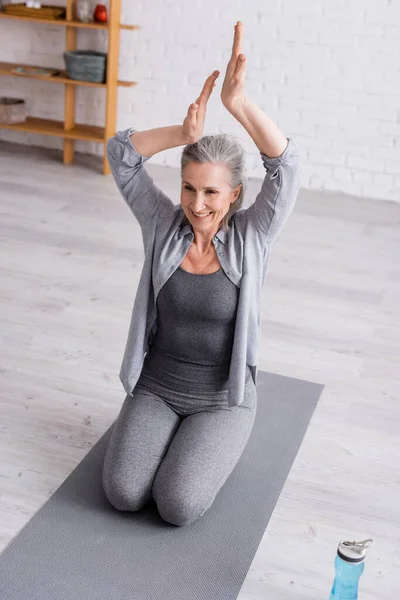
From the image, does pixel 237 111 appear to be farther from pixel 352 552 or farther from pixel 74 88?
pixel 74 88

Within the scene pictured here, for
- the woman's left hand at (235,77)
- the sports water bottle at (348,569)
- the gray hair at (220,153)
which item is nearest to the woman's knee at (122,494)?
the sports water bottle at (348,569)

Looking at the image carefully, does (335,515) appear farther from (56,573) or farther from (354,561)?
(56,573)

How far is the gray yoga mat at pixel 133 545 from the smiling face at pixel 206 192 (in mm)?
777

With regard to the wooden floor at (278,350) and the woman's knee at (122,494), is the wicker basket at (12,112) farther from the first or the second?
the woman's knee at (122,494)

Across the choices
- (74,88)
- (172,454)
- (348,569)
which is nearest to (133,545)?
(172,454)

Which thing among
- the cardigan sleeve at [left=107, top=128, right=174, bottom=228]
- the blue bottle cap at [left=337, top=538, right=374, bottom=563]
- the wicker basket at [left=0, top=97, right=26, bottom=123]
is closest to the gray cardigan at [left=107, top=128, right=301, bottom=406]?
the cardigan sleeve at [left=107, top=128, right=174, bottom=228]

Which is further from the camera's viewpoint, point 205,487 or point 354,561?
point 205,487

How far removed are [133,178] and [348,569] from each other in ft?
3.68

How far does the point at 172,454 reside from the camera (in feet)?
7.10

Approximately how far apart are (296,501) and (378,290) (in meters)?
1.72

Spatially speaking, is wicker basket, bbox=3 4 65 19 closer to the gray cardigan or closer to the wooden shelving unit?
the wooden shelving unit

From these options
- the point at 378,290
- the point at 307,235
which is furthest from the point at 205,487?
the point at 307,235

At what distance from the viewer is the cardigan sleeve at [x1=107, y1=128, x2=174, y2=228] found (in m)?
2.12

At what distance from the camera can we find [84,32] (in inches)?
209
